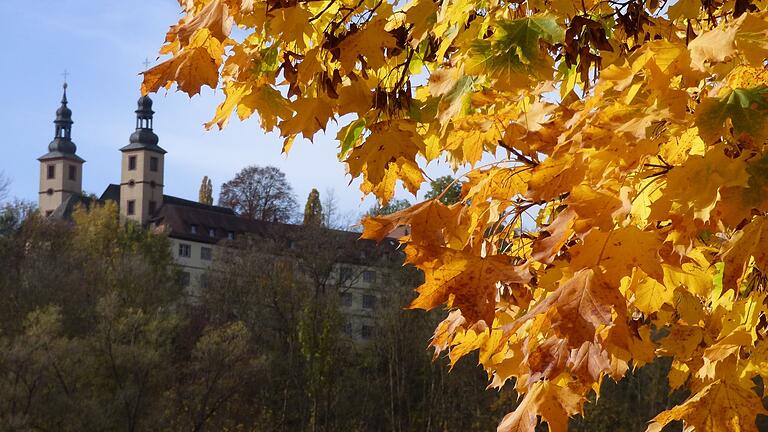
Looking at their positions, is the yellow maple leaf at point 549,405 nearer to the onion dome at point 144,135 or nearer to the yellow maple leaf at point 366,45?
the yellow maple leaf at point 366,45

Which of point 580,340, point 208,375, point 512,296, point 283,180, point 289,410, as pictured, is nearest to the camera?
point 580,340

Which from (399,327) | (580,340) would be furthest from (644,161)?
(399,327)

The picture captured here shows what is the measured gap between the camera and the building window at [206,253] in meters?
62.0

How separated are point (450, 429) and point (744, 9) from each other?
2482cm

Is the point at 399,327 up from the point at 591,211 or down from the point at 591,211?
up

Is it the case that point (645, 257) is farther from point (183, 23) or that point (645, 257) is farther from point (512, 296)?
point (183, 23)

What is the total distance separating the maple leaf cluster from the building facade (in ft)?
79.2

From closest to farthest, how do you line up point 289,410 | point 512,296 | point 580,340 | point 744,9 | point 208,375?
1. point 580,340
2. point 744,9
3. point 512,296
4. point 208,375
5. point 289,410

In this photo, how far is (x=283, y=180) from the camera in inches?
2530

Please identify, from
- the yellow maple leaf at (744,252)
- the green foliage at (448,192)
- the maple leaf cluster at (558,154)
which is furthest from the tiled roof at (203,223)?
the yellow maple leaf at (744,252)

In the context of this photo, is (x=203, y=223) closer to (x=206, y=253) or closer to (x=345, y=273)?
(x=206, y=253)

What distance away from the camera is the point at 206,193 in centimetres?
8344

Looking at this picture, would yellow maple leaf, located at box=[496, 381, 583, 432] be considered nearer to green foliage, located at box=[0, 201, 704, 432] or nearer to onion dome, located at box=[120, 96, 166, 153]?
green foliage, located at box=[0, 201, 704, 432]

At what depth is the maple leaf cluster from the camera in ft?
6.59
